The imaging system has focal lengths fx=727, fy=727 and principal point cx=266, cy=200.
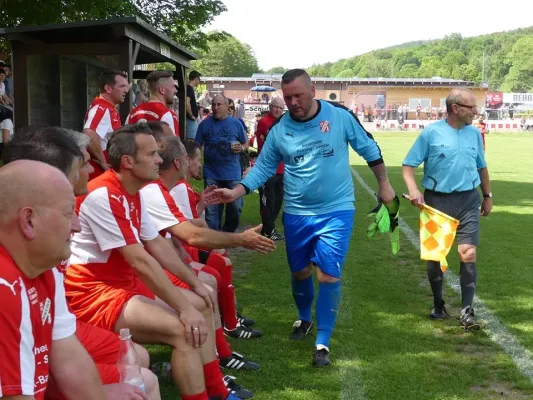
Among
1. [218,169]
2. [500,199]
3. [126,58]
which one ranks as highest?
[126,58]

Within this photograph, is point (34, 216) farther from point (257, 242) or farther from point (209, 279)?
point (209, 279)

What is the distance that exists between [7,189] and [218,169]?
7433 mm

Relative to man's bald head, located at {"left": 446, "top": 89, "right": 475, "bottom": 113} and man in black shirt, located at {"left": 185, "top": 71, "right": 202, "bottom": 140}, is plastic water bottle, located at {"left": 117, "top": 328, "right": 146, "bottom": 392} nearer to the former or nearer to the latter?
man's bald head, located at {"left": 446, "top": 89, "right": 475, "bottom": 113}

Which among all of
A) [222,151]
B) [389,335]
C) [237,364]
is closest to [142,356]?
[237,364]

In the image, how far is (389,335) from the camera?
19.3 feet

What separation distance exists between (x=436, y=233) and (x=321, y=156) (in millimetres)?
1419

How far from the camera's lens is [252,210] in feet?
43.2

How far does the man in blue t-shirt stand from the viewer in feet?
31.2

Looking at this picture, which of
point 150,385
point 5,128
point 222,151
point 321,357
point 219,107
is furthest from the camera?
point 5,128

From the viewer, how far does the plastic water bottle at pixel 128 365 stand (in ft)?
10.1

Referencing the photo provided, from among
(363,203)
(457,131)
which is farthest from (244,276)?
(363,203)

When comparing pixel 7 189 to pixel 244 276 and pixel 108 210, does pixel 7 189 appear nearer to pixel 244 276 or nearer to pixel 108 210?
pixel 108 210


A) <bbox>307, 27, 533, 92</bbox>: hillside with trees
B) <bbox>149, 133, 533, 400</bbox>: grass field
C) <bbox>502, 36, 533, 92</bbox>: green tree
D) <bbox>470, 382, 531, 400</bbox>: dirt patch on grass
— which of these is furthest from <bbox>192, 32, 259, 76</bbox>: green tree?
<bbox>470, 382, 531, 400</bbox>: dirt patch on grass

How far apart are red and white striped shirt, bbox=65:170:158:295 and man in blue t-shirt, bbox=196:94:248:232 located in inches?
208
